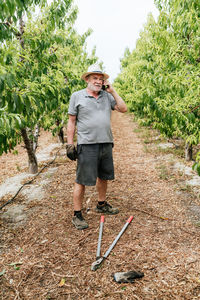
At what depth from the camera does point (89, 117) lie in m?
3.10

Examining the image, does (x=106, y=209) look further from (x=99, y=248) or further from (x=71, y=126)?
(x=71, y=126)

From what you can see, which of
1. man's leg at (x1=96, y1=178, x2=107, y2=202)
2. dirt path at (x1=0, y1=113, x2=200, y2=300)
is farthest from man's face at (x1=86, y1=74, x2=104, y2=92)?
dirt path at (x1=0, y1=113, x2=200, y2=300)

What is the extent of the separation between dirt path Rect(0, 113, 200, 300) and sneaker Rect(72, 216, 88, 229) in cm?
9

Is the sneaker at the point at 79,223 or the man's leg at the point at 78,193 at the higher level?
the man's leg at the point at 78,193

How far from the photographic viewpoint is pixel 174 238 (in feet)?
9.80

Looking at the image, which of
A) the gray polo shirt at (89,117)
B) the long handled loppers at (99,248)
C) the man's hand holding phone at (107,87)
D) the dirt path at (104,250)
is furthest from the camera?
the man's hand holding phone at (107,87)

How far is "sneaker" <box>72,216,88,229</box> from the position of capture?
3234mm

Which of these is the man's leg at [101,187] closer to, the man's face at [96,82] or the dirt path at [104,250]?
the dirt path at [104,250]

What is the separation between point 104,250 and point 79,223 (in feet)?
2.07

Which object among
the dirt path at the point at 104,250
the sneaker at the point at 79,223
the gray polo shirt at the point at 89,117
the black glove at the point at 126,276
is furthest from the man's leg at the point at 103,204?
the black glove at the point at 126,276

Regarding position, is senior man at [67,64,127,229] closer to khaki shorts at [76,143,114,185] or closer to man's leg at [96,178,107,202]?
khaki shorts at [76,143,114,185]

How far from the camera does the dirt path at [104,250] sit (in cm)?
222

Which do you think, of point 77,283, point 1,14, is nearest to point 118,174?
point 77,283

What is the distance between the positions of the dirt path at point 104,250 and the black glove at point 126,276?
4 centimetres
